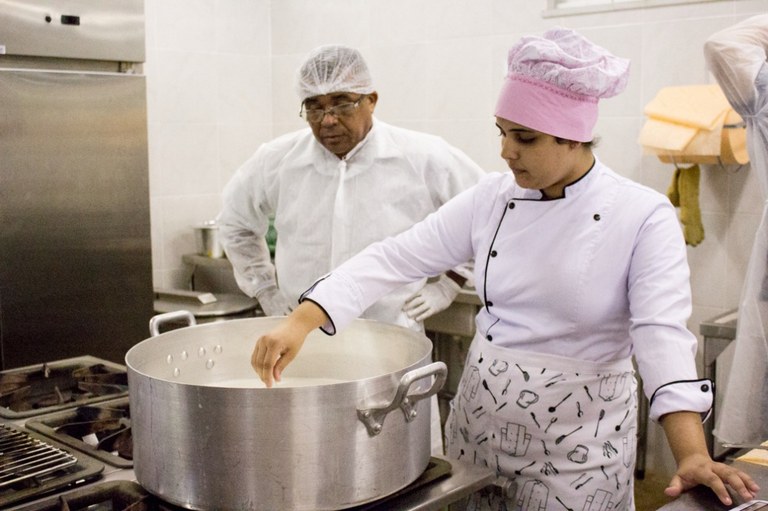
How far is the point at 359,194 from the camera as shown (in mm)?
2416

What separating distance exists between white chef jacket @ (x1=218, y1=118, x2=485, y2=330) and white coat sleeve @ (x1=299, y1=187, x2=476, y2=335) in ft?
1.99

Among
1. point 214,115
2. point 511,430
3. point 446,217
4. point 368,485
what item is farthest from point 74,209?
point 368,485

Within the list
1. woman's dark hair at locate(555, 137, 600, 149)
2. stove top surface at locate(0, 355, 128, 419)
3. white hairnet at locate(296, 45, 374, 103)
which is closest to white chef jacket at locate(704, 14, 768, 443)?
woman's dark hair at locate(555, 137, 600, 149)

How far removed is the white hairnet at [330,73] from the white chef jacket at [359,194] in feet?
0.59

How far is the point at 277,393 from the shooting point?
1.11 meters

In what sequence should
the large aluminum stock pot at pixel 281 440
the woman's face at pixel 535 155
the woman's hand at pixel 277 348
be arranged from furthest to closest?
the woman's face at pixel 535 155 < the woman's hand at pixel 277 348 < the large aluminum stock pot at pixel 281 440

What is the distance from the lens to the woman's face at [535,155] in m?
1.53

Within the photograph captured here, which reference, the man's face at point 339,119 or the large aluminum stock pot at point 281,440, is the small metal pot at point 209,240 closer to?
the man's face at point 339,119

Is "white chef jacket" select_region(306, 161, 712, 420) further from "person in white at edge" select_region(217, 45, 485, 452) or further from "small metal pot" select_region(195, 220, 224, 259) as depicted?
"small metal pot" select_region(195, 220, 224, 259)

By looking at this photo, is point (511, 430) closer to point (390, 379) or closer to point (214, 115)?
point (390, 379)

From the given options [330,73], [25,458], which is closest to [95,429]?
[25,458]

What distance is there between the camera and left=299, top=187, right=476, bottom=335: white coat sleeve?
1681 millimetres

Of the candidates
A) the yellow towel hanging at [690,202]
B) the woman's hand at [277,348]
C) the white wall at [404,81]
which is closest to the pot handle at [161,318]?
the woman's hand at [277,348]

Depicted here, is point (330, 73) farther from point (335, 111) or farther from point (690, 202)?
point (690, 202)
